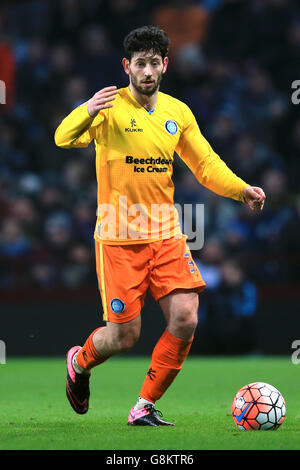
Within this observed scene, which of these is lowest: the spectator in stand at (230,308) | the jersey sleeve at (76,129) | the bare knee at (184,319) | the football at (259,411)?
the spectator in stand at (230,308)

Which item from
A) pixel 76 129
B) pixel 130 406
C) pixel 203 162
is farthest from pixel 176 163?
pixel 76 129

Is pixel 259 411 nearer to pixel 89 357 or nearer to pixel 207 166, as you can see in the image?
pixel 89 357

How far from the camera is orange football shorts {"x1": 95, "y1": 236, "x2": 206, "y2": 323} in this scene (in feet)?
18.0

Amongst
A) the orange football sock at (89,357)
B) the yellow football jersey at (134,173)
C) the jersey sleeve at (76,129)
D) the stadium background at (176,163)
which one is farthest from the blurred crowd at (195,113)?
the jersey sleeve at (76,129)

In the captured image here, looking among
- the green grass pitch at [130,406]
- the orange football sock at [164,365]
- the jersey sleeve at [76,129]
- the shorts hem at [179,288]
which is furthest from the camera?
the orange football sock at [164,365]

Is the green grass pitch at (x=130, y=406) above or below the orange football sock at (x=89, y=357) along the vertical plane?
Result: below

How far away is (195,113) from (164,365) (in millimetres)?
8223

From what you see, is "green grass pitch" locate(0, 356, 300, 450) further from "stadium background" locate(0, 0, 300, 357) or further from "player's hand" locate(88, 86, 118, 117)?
"player's hand" locate(88, 86, 118, 117)

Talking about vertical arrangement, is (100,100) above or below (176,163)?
above

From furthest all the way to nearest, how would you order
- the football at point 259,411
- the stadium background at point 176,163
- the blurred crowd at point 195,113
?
1. the blurred crowd at point 195,113
2. the stadium background at point 176,163
3. the football at point 259,411

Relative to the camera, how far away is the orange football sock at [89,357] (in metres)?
5.66

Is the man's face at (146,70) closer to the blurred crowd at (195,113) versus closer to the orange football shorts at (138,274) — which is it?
the orange football shorts at (138,274)

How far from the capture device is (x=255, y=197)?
548 centimetres

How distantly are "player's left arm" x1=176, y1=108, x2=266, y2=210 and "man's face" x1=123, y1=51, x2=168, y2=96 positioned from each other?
389 millimetres
